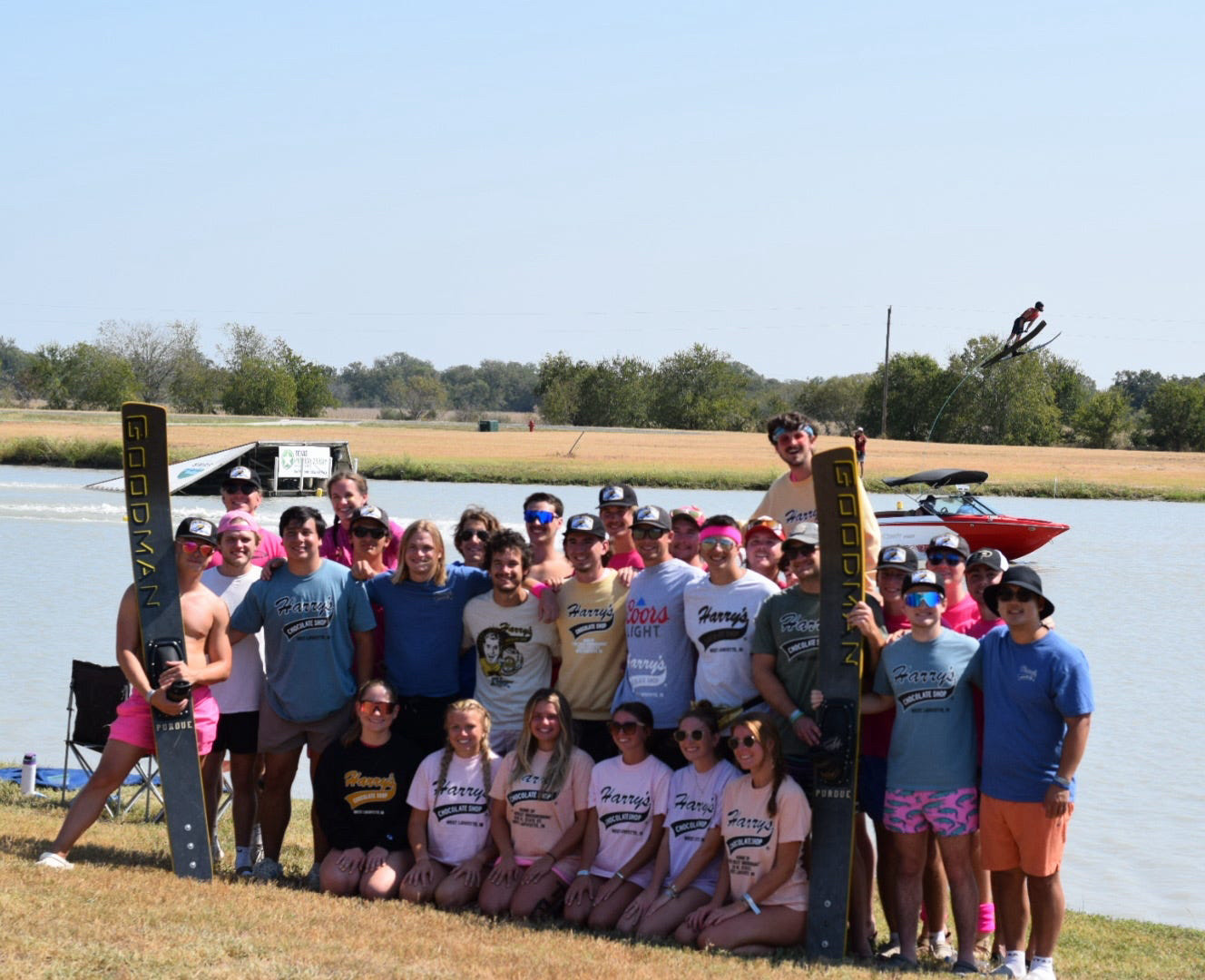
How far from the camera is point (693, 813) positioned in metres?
6.25

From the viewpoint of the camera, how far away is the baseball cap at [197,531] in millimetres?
6523

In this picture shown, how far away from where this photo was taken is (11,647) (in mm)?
13836

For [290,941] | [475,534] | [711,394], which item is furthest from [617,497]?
[711,394]

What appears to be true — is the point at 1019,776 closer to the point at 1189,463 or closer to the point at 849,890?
the point at 849,890

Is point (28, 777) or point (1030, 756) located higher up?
point (1030, 756)

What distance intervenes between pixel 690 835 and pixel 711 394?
104215mm

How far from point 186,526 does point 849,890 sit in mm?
3437

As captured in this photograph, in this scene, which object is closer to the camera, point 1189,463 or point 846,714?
point 846,714

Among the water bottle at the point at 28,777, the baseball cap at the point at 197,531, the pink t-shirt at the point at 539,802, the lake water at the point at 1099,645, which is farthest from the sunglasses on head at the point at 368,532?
the lake water at the point at 1099,645

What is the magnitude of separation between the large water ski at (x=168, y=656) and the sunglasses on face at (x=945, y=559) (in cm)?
346

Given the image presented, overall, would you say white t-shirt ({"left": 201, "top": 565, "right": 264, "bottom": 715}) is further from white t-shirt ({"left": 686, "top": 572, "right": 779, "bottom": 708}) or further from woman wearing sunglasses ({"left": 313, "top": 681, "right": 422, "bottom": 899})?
white t-shirt ({"left": 686, "top": 572, "right": 779, "bottom": 708})

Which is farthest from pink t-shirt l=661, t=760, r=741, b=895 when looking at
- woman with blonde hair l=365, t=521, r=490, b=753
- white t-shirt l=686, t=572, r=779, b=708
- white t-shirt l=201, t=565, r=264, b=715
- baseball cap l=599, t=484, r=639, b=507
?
white t-shirt l=201, t=565, r=264, b=715

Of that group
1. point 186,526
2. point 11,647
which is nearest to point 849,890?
point 186,526

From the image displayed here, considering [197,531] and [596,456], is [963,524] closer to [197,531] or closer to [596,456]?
[197,531]
